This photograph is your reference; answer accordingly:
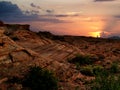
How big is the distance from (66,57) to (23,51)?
25.3ft

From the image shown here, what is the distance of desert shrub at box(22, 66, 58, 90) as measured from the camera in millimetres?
22000

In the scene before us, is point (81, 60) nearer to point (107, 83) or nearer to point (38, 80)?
point (38, 80)

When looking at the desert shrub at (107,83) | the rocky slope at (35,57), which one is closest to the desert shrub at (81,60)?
the rocky slope at (35,57)

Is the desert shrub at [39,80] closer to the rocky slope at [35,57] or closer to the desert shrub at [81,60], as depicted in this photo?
the rocky slope at [35,57]

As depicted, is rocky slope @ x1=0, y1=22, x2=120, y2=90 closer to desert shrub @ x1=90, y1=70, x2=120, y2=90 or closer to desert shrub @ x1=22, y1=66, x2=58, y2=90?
desert shrub @ x1=22, y1=66, x2=58, y2=90

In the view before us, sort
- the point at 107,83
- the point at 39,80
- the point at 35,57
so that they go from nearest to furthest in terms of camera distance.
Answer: the point at 107,83, the point at 39,80, the point at 35,57

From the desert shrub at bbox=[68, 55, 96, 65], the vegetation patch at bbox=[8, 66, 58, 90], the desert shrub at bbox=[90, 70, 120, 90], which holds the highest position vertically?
the desert shrub at bbox=[90, 70, 120, 90]

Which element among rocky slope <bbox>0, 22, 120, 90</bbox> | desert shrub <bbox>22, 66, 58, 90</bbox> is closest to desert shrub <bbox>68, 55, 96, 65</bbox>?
rocky slope <bbox>0, 22, 120, 90</bbox>

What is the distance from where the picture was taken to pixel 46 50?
3441 cm

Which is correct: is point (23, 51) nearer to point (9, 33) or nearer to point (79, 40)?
point (9, 33)

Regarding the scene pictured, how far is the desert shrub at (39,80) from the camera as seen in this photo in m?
22.0

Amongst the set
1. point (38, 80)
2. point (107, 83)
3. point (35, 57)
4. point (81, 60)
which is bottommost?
point (81, 60)

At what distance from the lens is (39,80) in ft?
72.8

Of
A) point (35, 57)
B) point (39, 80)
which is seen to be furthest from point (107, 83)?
point (35, 57)
